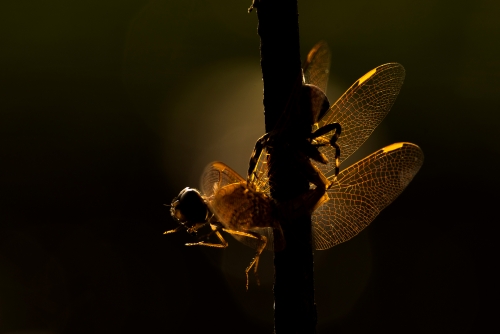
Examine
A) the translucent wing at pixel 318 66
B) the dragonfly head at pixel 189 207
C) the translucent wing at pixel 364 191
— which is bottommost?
the translucent wing at pixel 364 191

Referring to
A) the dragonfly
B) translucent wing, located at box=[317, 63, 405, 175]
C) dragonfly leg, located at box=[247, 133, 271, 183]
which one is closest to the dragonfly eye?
the dragonfly

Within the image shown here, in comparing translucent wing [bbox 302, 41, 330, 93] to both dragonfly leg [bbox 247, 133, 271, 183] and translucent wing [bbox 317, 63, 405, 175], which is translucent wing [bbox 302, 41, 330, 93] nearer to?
translucent wing [bbox 317, 63, 405, 175]

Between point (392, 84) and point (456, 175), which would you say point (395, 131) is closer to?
point (456, 175)

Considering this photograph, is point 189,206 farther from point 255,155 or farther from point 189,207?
point 255,155

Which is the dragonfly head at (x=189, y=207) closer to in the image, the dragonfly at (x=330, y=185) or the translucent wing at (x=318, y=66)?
the dragonfly at (x=330, y=185)

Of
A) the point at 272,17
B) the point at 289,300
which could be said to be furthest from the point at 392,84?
the point at 289,300

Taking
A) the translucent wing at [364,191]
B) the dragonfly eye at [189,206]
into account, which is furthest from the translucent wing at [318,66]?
the dragonfly eye at [189,206]
